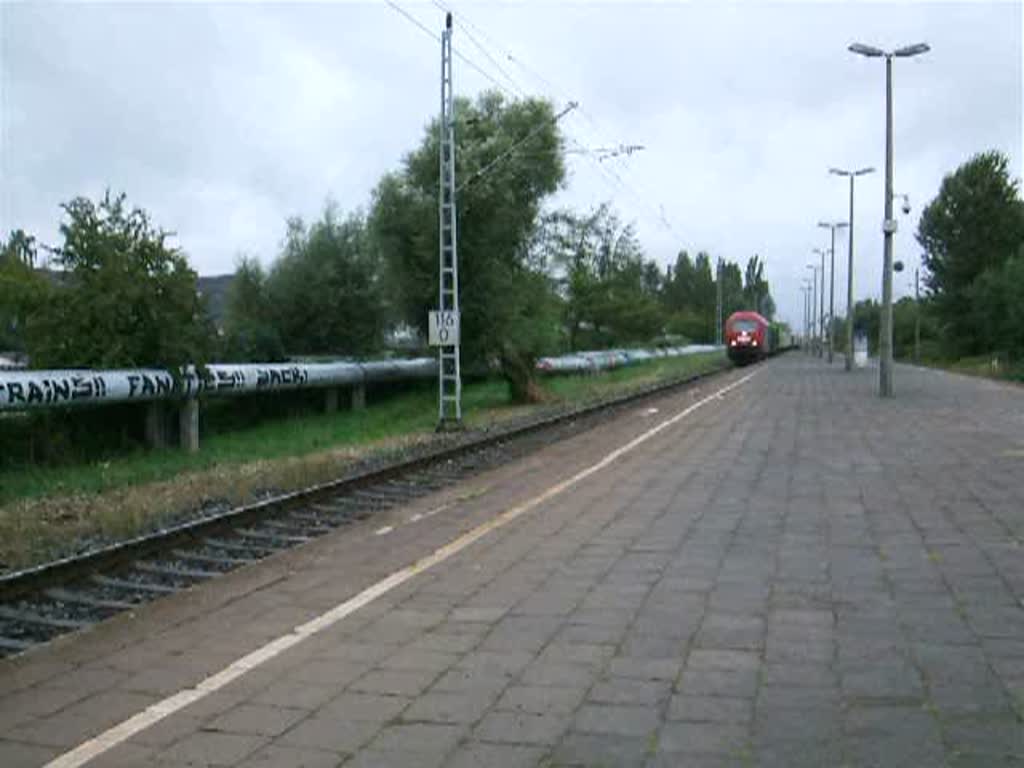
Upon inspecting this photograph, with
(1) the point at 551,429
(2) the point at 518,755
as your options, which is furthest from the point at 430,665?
(1) the point at 551,429

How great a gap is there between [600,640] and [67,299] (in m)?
17.7

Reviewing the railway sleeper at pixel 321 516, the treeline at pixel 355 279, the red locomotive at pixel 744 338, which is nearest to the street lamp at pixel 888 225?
the treeline at pixel 355 279

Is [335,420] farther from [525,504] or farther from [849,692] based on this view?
[849,692]

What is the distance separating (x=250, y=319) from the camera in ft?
132

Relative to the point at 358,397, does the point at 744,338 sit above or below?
above

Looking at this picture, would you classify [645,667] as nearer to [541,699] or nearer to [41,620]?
[541,699]

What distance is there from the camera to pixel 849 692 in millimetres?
5344

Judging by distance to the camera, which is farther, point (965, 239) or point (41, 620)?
point (965, 239)

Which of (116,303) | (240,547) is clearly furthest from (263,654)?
(116,303)

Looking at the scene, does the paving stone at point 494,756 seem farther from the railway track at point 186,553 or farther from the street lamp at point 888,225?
the street lamp at point 888,225

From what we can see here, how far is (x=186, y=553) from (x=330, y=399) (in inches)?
904

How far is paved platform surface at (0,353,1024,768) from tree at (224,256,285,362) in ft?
79.6

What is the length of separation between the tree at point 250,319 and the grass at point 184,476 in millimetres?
5079

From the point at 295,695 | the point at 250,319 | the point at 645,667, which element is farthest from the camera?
the point at 250,319
